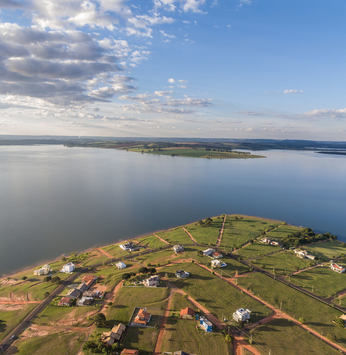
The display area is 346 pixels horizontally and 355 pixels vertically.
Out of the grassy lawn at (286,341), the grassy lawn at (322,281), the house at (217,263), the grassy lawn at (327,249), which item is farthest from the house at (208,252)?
the grassy lawn at (327,249)

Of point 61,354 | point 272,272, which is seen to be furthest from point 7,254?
point 272,272

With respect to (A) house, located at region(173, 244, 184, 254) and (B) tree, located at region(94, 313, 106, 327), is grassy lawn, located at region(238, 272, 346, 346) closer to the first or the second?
(A) house, located at region(173, 244, 184, 254)

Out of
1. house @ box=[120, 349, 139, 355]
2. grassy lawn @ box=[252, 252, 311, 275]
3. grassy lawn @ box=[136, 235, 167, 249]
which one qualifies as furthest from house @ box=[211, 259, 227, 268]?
house @ box=[120, 349, 139, 355]

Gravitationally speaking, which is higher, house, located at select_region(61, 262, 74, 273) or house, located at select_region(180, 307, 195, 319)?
house, located at select_region(180, 307, 195, 319)

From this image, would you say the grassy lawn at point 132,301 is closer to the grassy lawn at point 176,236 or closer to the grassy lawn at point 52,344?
the grassy lawn at point 52,344

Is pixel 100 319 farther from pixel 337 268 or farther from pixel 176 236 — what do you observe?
pixel 337 268
